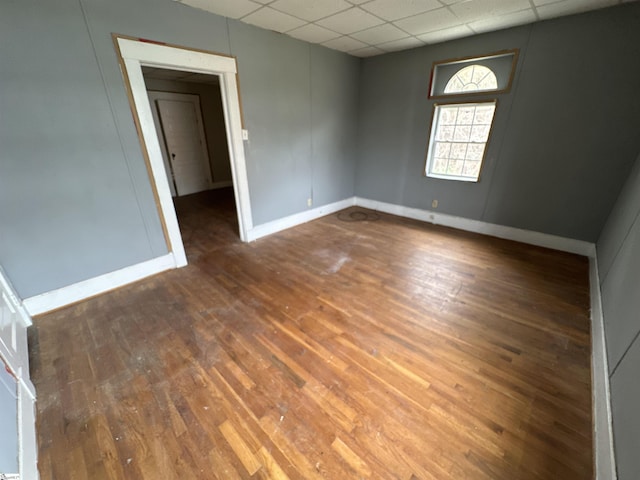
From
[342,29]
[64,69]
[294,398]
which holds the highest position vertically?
[342,29]

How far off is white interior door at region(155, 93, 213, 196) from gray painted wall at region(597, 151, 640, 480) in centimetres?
728

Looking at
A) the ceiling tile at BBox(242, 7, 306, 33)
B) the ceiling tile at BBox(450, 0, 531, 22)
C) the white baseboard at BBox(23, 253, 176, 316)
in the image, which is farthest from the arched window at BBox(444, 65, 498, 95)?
the white baseboard at BBox(23, 253, 176, 316)

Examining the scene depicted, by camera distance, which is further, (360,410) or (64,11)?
(64,11)

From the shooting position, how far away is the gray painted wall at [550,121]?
271 cm

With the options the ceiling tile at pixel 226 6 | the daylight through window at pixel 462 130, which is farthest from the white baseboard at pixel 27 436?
the daylight through window at pixel 462 130

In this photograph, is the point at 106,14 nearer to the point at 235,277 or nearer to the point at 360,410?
the point at 235,277

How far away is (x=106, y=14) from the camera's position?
2.14m

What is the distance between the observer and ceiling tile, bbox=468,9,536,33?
276 cm

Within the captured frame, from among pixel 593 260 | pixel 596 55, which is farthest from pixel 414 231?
pixel 596 55

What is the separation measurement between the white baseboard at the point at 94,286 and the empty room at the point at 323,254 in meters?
0.02

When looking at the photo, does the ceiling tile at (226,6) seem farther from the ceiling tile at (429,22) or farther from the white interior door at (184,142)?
the white interior door at (184,142)

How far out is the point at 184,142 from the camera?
618 cm

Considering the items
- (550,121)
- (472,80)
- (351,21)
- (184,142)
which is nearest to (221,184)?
(184,142)

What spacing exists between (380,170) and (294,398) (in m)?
4.30
